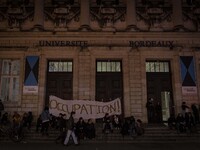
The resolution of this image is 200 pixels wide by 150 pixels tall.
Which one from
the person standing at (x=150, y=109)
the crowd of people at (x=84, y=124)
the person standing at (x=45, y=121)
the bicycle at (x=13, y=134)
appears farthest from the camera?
the person standing at (x=150, y=109)

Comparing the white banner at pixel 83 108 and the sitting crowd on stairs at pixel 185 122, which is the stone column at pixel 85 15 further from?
the sitting crowd on stairs at pixel 185 122

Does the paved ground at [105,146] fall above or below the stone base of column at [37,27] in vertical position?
below

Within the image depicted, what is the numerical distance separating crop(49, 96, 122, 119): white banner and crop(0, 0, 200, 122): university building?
0.84 m

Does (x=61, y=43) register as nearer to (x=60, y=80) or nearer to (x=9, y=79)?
(x=60, y=80)

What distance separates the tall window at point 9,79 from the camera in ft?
76.9

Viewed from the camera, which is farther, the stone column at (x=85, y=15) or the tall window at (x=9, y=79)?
the stone column at (x=85, y=15)

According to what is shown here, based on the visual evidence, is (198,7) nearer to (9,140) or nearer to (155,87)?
(155,87)

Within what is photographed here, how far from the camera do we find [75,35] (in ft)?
78.5

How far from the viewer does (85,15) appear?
78.6ft

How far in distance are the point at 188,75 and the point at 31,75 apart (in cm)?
1091

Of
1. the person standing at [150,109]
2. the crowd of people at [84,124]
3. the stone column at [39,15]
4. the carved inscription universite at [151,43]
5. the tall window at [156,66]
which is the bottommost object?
the crowd of people at [84,124]

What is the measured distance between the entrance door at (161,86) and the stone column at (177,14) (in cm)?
280

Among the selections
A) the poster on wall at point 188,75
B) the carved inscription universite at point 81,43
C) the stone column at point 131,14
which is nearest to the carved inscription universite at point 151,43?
the carved inscription universite at point 81,43

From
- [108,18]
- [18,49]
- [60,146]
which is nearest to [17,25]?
[18,49]
